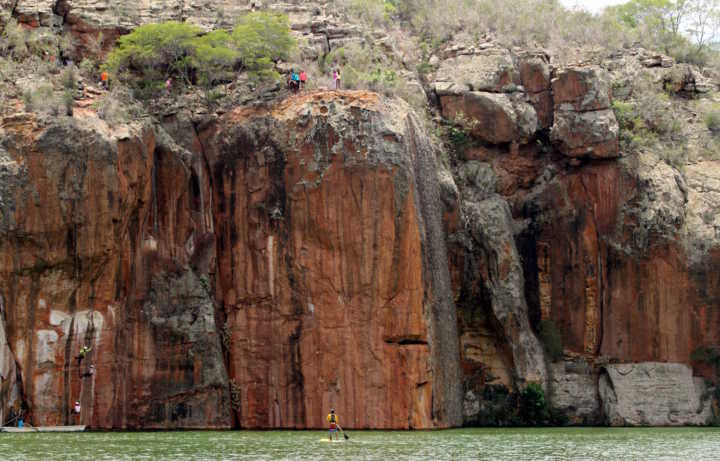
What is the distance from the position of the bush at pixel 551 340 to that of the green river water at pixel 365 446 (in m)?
7.09

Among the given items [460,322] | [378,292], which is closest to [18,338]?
[378,292]

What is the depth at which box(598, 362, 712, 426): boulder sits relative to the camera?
4572 centimetres

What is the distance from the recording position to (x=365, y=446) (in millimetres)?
32125

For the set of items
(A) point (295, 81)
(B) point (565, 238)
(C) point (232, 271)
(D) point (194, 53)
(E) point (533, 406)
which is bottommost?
(E) point (533, 406)

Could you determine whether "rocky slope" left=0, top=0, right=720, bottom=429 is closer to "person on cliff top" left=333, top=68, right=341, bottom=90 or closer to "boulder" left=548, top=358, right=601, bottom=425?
"boulder" left=548, top=358, right=601, bottom=425

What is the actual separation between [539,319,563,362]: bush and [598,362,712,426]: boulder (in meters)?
1.99

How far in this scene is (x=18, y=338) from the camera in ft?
122

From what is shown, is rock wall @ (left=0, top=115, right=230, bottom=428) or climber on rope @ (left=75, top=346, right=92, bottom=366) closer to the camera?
rock wall @ (left=0, top=115, right=230, bottom=428)

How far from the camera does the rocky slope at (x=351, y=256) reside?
3803cm

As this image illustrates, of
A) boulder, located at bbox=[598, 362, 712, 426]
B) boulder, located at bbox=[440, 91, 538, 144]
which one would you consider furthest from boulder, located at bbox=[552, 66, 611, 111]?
boulder, located at bbox=[598, 362, 712, 426]

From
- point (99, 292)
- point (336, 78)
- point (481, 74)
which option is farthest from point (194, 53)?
point (481, 74)

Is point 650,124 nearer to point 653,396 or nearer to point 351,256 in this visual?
point 653,396

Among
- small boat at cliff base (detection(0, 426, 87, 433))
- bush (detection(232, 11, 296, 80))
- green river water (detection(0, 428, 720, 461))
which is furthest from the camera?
Result: bush (detection(232, 11, 296, 80))

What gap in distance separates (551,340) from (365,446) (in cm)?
1639
